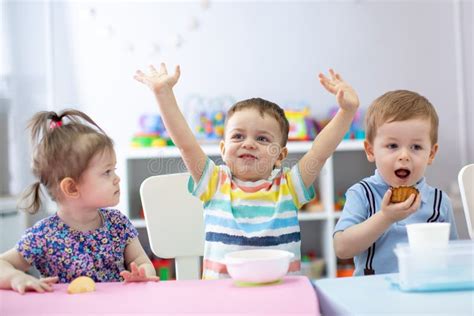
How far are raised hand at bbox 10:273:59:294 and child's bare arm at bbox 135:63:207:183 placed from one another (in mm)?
385

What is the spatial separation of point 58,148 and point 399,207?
641mm

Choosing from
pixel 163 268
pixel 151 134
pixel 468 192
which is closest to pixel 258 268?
pixel 468 192

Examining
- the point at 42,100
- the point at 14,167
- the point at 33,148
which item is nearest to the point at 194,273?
the point at 33,148

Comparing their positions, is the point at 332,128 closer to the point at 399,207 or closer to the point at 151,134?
the point at 399,207

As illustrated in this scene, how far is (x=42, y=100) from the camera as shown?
311 centimetres

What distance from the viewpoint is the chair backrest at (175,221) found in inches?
51.1

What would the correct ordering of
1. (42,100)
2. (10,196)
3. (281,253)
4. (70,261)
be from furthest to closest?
(42,100) → (10,196) → (70,261) → (281,253)

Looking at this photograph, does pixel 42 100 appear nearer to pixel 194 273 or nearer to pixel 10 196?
pixel 10 196

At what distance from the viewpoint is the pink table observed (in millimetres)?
646

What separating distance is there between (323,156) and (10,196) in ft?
7.12

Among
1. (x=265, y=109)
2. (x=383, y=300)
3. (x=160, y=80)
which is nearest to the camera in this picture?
(x=383, y=300)

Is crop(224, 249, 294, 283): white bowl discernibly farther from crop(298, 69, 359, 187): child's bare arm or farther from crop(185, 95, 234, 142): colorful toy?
crop(185, 95, 234, 142): colorful toy

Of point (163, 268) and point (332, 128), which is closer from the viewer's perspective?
point (332, 128)

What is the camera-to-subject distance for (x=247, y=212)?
1.12 metres
